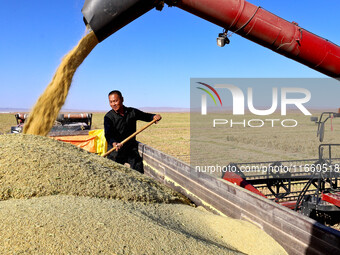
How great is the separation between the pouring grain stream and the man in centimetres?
72

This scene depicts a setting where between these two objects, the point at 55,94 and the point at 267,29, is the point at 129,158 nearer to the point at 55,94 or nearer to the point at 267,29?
the point at 55,94

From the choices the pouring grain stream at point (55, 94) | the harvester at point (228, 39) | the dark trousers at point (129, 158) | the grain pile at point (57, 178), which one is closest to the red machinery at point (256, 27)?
the harvester at point (228, 39)

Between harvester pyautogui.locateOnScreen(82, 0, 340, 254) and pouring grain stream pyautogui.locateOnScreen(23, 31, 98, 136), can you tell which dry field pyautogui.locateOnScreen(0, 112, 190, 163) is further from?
harvester pyautogui.locateOnScreen(82, 0, 340, 254)

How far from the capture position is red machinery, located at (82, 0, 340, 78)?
246cm

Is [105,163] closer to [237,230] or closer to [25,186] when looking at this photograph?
[25,186]

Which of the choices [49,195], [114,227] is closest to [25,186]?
[49,195]

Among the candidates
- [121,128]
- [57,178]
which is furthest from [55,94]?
[57,178]

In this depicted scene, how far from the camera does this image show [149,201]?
2.50m

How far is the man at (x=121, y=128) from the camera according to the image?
13.2 ft

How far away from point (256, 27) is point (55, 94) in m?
2.34

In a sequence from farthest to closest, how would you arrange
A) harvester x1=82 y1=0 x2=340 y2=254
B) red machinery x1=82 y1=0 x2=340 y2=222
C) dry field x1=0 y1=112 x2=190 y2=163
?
1. dry field x1=0 y1=112 x2=190 y2=163
2. red machinery x1=82 y1=0 x2=340 y2=222
3. harvester x1=82 y1=0 x2=340 y2=254

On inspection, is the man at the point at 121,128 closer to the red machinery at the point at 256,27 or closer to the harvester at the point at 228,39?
the harvester at the point at 228,39

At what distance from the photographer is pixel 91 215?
1745 mm

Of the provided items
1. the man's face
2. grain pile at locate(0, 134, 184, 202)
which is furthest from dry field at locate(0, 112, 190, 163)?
grain pile at locate(0, 134, 184, 202)
